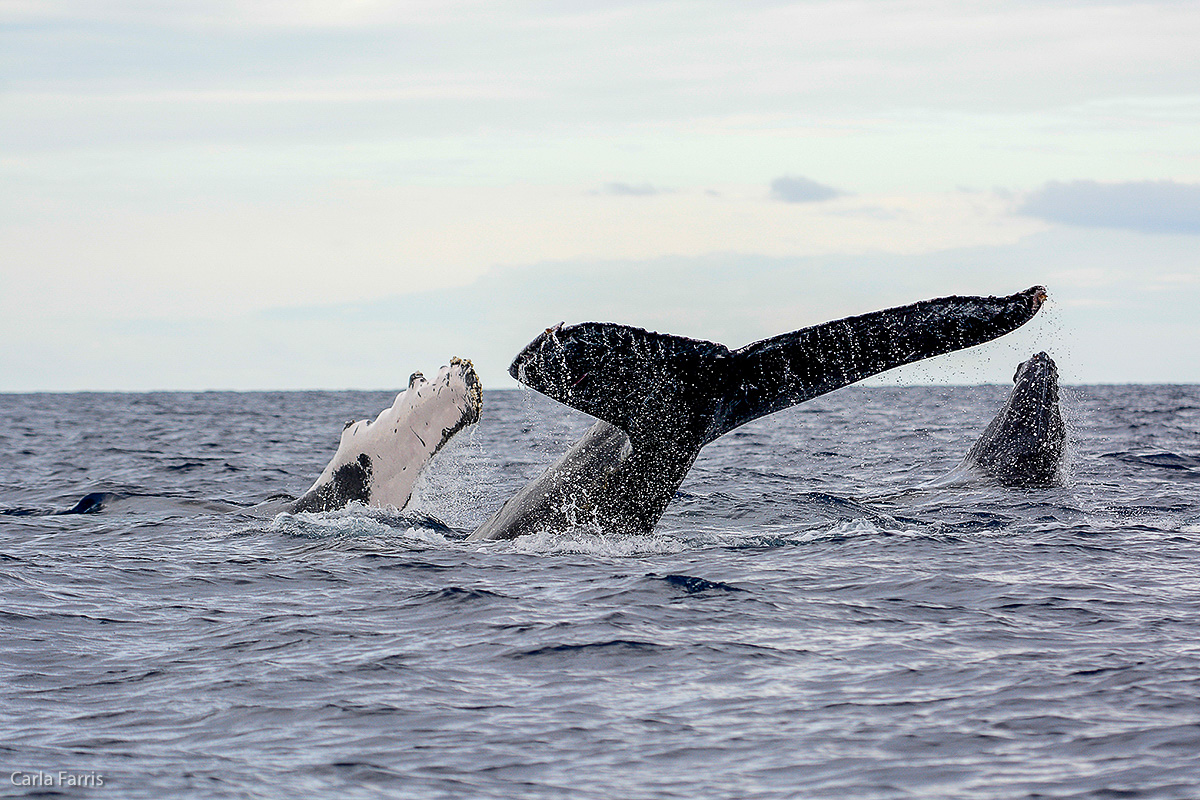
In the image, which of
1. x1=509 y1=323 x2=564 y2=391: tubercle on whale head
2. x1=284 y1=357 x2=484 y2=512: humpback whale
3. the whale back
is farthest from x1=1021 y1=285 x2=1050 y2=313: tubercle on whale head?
the whale back

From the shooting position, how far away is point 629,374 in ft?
26.7

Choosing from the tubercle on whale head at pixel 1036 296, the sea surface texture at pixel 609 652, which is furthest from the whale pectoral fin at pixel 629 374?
the tubercle on whale head at pixel 1036 296

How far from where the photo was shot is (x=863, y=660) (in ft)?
22.4

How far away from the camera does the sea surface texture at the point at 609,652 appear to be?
531 centimetres

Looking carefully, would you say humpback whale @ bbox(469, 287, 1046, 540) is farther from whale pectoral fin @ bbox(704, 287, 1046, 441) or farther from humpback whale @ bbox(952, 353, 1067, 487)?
humpback whale @ bbox(952, 353, 1067, 487)

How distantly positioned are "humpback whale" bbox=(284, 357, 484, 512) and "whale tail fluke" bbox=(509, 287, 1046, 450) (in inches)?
87.4

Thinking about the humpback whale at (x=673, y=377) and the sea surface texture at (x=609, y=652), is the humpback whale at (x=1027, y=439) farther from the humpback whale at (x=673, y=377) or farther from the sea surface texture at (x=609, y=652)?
the humpback whale at (x=673, y=377)

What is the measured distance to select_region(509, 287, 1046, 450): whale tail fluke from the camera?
7625mm

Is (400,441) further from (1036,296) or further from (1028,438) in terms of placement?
(1028,438)

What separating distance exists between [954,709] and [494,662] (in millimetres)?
2445

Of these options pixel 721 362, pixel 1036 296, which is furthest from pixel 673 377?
pixel 1036 296

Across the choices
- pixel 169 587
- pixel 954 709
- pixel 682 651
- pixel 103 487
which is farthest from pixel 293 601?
pixel 103 487

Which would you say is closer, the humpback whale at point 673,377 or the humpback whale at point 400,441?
the humpback whale at point 673,377

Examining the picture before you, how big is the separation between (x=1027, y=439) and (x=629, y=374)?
7.86 metres
